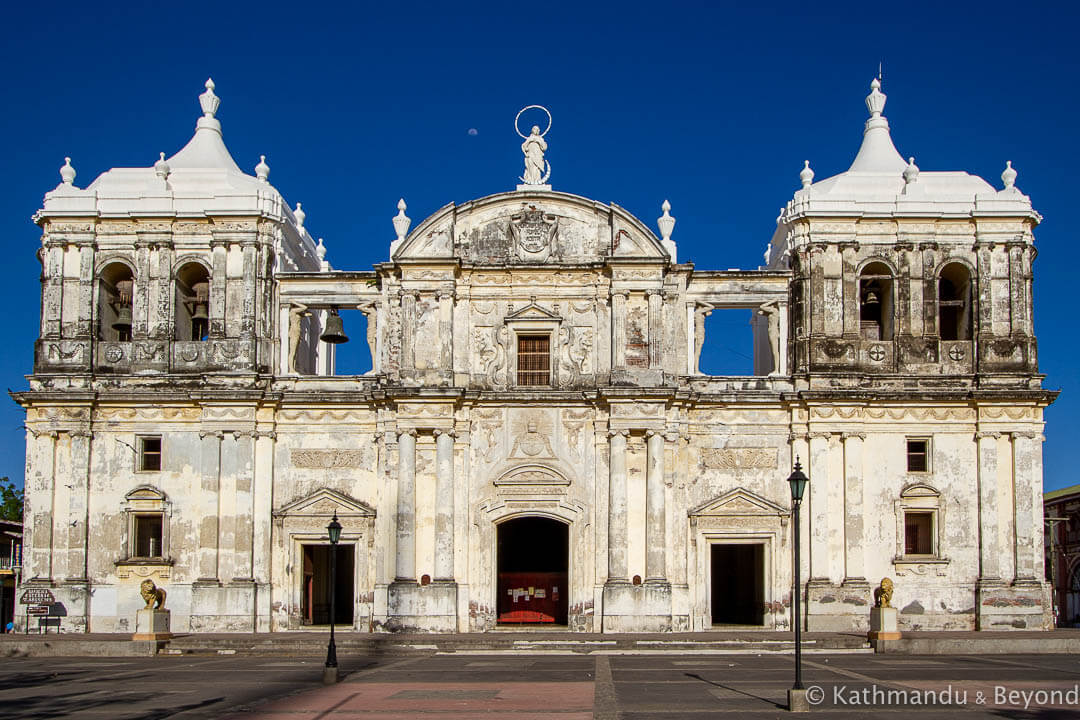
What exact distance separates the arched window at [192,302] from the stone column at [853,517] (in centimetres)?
1945

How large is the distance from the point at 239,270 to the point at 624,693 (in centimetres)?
1992

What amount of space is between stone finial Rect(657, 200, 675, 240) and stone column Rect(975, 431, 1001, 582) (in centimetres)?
1087

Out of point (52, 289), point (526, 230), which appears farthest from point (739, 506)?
point (52, 289)

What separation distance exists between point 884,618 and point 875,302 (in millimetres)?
10519

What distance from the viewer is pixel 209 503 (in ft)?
119

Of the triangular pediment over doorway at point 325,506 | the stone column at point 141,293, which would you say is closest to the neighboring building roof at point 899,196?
the triangular pediment over doorway at point 325,506

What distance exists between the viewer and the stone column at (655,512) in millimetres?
34906

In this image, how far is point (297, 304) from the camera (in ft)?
123

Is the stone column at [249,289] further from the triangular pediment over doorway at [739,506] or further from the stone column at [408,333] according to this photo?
the triangular pediment over doorway at [739,506]

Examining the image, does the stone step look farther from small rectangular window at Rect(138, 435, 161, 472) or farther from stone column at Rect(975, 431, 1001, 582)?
small rectangular window at Rect(138, 435, 161, 472)

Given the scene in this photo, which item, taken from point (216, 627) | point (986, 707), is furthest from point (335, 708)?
point (216, 627)

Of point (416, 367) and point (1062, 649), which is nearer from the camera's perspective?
point (1062, 649)

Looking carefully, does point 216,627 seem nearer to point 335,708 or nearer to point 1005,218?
point 335,708

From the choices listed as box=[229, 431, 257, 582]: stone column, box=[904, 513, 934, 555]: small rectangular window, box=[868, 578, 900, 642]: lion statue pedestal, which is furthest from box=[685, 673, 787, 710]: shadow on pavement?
box=[229, 431, 257, 582]: stone column
